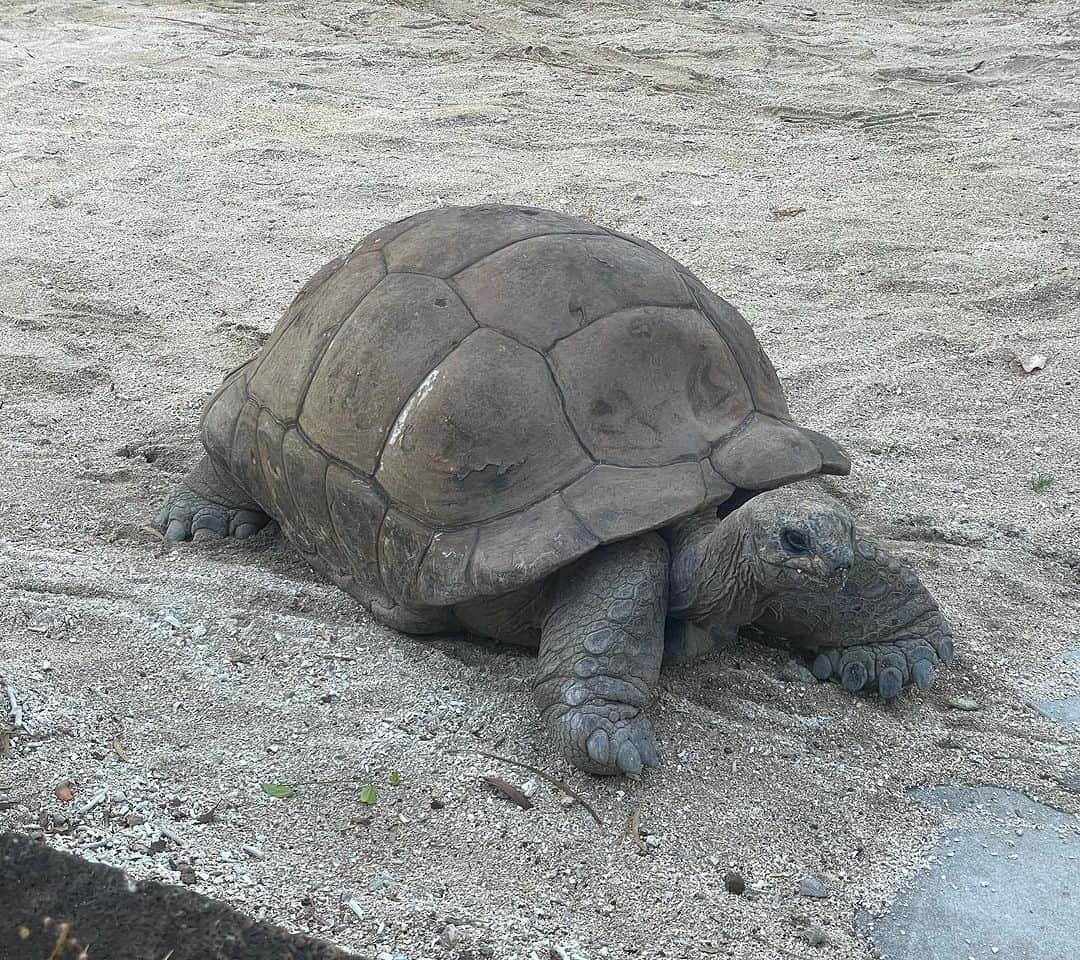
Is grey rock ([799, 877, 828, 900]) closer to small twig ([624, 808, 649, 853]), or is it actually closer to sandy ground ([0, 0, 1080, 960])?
sandy ground ([0, 0, 1080, 960])

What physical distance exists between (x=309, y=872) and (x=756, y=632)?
4.33 ft

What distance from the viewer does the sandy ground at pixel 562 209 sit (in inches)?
91.4

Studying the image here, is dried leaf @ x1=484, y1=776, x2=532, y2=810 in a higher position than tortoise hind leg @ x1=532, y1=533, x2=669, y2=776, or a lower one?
lower

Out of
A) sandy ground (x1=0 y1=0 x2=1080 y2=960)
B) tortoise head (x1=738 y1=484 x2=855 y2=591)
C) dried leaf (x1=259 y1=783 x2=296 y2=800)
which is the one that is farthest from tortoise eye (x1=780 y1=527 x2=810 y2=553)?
dried leaf (x1=259 y1=783 x2=296 y2=800)

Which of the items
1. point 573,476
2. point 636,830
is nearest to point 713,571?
point 573,476

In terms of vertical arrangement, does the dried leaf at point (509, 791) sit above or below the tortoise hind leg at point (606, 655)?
below

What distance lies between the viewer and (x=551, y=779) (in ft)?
8.40

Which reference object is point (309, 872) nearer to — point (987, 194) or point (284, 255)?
point (284, 255)

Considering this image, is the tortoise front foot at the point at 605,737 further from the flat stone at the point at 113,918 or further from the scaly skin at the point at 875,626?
the flat stone at the point at 113,918

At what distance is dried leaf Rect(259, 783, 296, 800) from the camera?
2424 mm

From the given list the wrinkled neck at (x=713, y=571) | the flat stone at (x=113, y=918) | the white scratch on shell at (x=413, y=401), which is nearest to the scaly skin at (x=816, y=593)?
the wrinkled neck at (x=713, y=571)

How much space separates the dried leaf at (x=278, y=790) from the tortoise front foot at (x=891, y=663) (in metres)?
1.24

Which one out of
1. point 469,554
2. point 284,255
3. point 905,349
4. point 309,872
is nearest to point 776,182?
point 905,349

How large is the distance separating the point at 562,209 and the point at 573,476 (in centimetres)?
335
